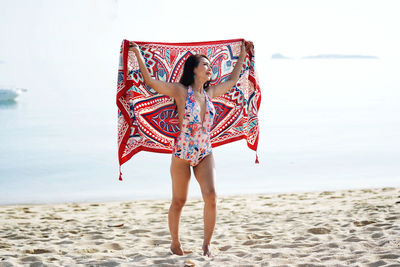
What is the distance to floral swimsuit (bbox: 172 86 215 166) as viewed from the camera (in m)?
4.49

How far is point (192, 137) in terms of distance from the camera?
14.8ft

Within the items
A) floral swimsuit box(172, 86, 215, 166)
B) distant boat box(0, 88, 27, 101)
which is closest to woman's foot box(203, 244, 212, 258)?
floral swimsuit box(172, 86, 215, 166)

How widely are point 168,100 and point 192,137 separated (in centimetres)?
58

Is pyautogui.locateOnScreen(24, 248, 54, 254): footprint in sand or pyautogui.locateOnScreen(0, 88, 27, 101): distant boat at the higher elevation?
pyautogui.locateOnScreen(0, 88, 27, 101): distant boat

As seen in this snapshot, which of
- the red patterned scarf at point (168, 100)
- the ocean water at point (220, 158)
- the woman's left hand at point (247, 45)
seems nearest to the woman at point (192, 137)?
the red patterned scarf at point (168, 100)

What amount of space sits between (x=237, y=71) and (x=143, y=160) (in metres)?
7.64

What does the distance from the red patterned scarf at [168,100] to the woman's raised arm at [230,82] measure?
7.9 inches

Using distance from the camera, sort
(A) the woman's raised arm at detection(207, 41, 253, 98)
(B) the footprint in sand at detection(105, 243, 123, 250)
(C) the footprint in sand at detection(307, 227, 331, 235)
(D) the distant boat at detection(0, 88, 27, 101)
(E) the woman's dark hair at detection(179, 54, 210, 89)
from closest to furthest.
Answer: (E) the woman's dark hair at detection(179, 54, 210, 89)
(A) the woman's raised arm at detection(207, 41, 253, 98)
(B) the footprint in sand at detection(105, 243, 123, 250)
(C) the footprint in sand at detection(307, 227, 331, 235)
(D) the distant boat at detection(0, 88, 27, 101)

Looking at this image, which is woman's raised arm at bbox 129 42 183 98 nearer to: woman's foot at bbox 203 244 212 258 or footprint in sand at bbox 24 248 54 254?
woman's foot at bbox 203 244 212 258

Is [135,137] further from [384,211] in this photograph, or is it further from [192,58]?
[384,211]

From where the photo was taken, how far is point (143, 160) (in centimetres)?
1232

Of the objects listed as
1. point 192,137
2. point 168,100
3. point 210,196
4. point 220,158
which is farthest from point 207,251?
point 220,158

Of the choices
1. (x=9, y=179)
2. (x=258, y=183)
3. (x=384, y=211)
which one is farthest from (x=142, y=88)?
(x=9, y=179)

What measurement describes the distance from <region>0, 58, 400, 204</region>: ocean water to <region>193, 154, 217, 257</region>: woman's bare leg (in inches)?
162
